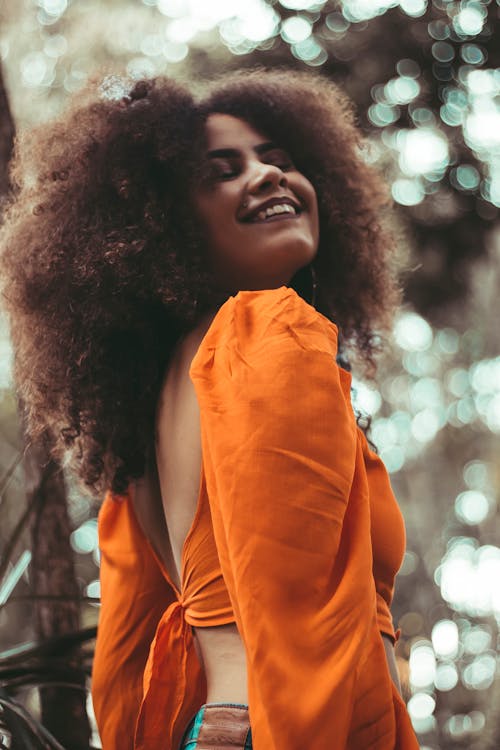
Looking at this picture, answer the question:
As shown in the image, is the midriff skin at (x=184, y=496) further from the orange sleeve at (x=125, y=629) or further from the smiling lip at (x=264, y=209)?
the smiling lip at (x=264, y=209)

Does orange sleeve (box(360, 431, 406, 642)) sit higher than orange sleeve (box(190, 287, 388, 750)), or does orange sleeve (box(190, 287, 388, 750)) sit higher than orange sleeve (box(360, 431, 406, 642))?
orange sleeve (box(190, 287, 388, 750))

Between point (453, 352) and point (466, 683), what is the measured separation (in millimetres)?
2768

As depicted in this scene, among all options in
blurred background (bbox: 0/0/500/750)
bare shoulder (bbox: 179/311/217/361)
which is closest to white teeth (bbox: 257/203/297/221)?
bare shoulder (bbox: 179/311/217/361)

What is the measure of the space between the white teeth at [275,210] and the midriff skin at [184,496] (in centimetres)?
27

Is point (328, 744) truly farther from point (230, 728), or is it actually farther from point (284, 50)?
point (284, 50)

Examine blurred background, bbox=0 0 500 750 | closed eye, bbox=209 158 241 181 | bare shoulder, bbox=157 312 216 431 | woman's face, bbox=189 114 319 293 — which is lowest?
blurred background, bbox=0 0 500 750

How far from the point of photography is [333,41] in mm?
4770

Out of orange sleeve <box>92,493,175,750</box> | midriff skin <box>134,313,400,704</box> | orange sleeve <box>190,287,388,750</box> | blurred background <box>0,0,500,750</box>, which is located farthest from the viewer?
blurred background <box>0,0,500,750</box>

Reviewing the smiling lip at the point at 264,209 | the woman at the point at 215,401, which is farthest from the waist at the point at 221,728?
the smiling lip at the point at 264,209

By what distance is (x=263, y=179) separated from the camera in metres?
1.94

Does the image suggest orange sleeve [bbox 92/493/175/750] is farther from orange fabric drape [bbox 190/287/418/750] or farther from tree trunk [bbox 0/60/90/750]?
orange fabric drape [bbox 190/287/418/750]

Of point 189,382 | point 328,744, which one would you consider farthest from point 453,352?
point 328,744

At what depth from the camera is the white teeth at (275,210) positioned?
1916mm

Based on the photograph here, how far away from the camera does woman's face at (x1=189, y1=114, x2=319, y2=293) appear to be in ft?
6.18
